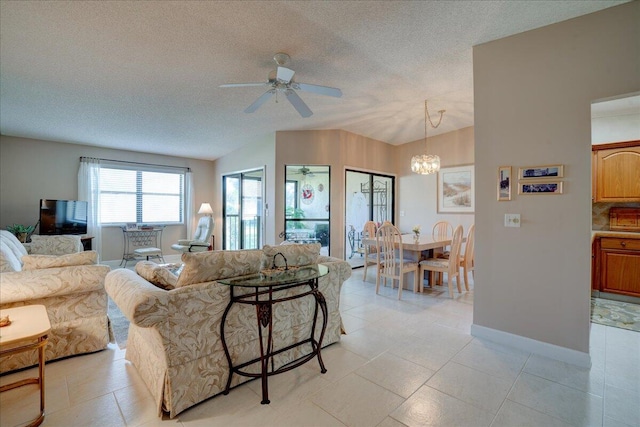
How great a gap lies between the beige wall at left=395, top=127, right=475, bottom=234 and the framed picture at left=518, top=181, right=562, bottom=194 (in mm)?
2955

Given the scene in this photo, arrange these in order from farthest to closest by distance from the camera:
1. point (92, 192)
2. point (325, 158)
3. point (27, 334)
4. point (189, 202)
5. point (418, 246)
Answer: point (189, 202)
point (92, 192)
point (325, 158)
point (418, 246)
point (27, 334)

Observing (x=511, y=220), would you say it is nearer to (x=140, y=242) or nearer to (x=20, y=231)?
(x=140, y=242)

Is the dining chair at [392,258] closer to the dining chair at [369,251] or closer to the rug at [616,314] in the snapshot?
the dining chair at [369,251]

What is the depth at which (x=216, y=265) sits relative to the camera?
199 centimetres

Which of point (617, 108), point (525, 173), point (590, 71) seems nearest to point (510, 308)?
point (525, 173)

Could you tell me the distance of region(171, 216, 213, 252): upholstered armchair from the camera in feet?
19.9

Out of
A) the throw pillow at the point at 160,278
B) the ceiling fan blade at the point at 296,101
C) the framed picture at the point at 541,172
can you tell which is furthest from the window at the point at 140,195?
the framed picture at the point at 541,172

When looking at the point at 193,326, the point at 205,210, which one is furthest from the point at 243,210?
the point at 193,326

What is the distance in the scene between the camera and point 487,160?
112 inches

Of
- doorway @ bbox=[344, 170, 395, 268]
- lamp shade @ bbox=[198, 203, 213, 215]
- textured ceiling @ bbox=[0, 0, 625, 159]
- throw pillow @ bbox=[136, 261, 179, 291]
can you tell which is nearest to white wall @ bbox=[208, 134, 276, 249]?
lamp shade @ bbox=[198, 203, 213, 215]

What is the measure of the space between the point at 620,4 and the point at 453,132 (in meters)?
3.71

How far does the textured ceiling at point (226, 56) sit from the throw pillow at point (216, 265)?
6.52 ft

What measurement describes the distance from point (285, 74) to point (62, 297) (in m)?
2.69

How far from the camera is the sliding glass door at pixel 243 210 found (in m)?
6.33
